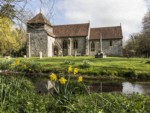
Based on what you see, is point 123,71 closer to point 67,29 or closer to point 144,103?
point 144,103

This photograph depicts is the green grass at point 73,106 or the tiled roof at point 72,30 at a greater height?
the tiled roof at point 72,30

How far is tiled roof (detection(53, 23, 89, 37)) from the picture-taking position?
58737mm

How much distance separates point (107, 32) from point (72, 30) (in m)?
8.44

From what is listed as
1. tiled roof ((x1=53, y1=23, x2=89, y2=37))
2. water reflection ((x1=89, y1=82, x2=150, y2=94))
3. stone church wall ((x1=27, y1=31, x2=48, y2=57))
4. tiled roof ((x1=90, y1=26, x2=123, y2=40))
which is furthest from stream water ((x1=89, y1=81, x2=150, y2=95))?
tiled roof ((x1=53, y1=23, x2=89, y2=37))

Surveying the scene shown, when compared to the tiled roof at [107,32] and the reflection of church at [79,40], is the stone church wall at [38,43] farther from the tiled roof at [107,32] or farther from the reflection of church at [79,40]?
the tiled roof at [107,32]

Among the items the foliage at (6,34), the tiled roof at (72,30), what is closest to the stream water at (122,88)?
the foliage at (6,34)

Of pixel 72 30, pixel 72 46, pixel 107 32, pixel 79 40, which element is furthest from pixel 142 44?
pixel 72 30

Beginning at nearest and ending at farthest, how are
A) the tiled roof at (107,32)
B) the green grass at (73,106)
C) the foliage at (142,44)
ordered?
the green grass at (73,106)
the foliage at (142,44)
the tiled roof at (107,32)

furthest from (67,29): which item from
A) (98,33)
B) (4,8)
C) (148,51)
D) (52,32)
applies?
(4,8)

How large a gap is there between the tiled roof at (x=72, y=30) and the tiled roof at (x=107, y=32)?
7.46 feet

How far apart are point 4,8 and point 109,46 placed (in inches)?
2005

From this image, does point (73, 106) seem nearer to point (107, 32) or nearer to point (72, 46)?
point (72, 46)

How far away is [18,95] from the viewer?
24.0ft

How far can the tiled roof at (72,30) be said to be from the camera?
5874 centimetres
